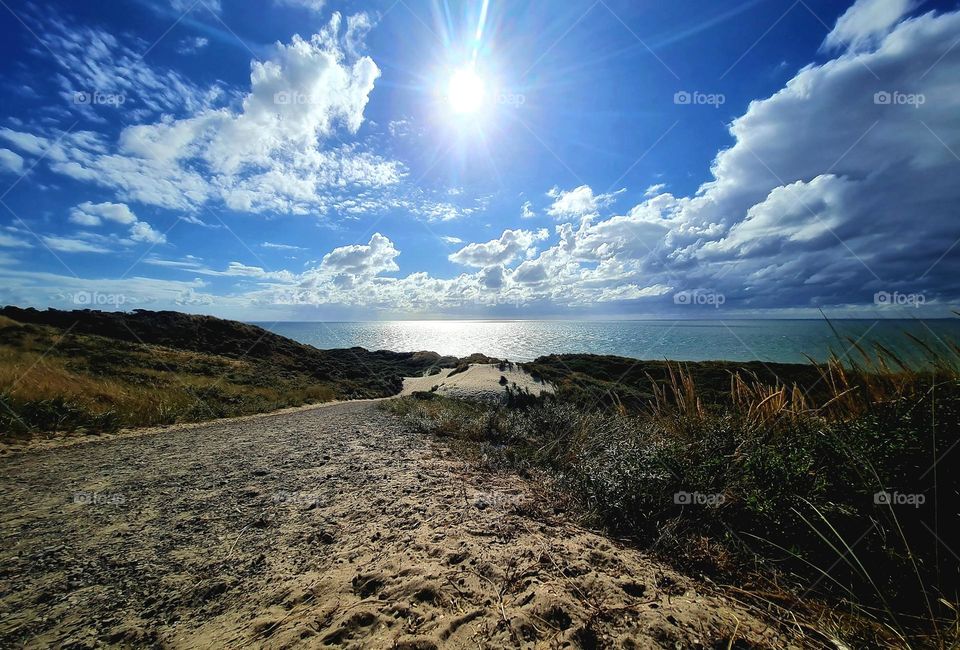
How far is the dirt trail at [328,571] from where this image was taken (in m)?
1.91

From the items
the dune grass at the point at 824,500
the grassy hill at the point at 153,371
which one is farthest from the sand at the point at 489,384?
the dune grass at the point at 824,500

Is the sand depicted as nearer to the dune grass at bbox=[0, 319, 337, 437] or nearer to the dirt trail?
the dune grass at bbox=[0, 319, 337, 437]

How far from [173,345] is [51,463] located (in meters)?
32.5

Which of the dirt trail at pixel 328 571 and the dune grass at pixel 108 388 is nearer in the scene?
the dirt trail at pixel 328 571

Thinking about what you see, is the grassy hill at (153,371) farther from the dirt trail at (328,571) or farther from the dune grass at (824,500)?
the dune grass at (824,500)

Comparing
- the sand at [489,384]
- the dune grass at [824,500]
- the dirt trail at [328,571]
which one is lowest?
the sand at [489,384]

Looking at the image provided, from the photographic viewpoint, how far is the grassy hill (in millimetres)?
8219

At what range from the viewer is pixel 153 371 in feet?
59.1

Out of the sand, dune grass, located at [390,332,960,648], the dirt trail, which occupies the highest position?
dune grass, located at [390,332,960,648]

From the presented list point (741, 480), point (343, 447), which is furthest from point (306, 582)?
point (343, 447)

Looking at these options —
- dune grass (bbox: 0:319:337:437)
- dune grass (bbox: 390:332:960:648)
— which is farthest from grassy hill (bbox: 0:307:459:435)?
dune grass (bbox: 390:332:960:648)

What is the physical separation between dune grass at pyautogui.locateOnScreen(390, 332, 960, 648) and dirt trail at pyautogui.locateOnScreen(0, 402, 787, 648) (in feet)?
1.37

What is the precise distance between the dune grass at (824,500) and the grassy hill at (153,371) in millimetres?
10814

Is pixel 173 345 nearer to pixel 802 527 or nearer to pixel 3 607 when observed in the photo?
pixel 3 607
